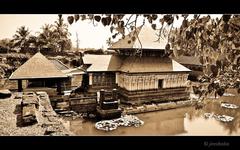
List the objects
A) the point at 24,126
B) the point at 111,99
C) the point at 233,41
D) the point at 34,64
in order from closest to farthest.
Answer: the point at 233,41
the point at 24,126
the point at 34,64
the point at 111,99

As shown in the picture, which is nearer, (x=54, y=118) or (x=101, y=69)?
(x=54, y=118)

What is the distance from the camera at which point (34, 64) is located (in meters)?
6.38

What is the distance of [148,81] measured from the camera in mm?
8961

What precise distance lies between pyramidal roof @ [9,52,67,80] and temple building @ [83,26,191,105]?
1.32 meters

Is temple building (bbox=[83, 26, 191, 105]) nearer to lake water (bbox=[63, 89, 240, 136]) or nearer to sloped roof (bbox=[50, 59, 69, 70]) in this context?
lake water (bbox=[63, 89, 240, 136])

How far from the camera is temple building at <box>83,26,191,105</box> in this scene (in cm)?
834

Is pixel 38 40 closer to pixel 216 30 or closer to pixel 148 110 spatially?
pixel 216 30

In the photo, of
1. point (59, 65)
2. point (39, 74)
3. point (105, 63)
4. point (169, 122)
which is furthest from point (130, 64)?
point (39, 74)

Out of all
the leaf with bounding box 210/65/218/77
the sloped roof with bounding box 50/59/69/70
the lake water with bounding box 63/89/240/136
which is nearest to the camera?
the leaf with bounding box 210/65/218/77

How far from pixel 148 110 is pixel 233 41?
6.74m

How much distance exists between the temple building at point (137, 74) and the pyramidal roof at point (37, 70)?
52.1 inches

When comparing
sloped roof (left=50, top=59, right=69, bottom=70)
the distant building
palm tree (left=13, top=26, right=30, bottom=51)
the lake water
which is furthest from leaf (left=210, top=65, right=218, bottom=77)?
sloped roof (left=50, top=59, right=69, bottom=70)

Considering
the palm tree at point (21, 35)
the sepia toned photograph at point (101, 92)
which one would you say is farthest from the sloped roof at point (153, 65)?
the palm tree at point (21, 35)
